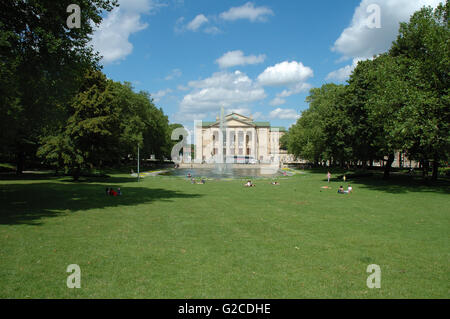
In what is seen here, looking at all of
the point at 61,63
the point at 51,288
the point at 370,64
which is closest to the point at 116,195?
the point at 61,63

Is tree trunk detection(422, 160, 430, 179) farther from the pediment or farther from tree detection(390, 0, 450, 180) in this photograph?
the pediment

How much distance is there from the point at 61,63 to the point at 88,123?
15.8 m

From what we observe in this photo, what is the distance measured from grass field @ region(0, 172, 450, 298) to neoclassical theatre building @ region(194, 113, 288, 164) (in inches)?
3900

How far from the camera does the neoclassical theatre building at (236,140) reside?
396ft

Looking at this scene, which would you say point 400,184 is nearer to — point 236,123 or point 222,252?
point 222,252

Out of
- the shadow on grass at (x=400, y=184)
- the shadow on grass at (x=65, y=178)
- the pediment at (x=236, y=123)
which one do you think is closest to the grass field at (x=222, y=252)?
the shadow on grass at (x=400, y=184)

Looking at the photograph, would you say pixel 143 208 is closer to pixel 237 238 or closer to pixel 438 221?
pixel 237 238

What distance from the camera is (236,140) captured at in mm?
120312

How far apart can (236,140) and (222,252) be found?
367 feet

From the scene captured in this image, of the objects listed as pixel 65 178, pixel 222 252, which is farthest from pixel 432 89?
pixel 65 178

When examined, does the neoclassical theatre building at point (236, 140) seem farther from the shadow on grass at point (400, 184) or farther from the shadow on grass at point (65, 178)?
the shadow on grass at point (400, 184)

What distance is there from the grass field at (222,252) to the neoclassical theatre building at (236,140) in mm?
99069

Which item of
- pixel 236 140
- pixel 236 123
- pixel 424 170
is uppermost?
pixel 236 123

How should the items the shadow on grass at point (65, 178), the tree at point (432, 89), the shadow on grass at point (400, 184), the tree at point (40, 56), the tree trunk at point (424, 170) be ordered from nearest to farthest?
the tree at point (40, 56)
the tree at point (432, 89)
the shadow on grass at point (400, 184)
the tree trunk at point (424, 170)
the shadow on grass at point (65, 178)
